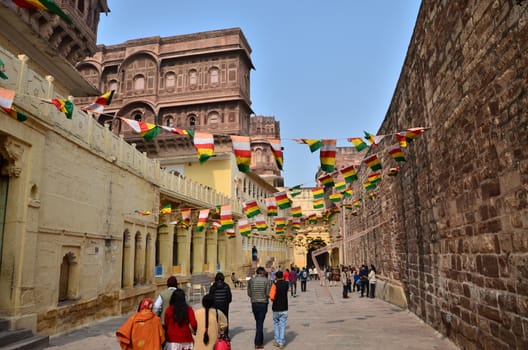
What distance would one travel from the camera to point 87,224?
466 inches

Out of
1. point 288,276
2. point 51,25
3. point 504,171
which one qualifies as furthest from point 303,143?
point 51,25

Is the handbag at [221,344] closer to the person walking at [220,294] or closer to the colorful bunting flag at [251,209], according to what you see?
the person walking at [220,294]

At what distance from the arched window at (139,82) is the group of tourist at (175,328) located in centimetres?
3540

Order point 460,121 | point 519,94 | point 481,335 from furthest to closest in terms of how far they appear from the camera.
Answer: point 460,121 → point 481,335 → point 519,94

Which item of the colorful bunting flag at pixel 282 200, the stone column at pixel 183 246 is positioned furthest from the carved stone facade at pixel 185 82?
the colorful bunting flag at pixel 282 200

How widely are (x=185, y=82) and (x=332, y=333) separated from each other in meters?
31.8

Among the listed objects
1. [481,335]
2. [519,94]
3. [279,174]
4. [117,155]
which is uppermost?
[279,174]

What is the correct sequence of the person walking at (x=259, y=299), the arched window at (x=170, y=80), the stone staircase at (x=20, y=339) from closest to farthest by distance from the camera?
the stone staircase at (x=20, y=339) < the person walking at (x=259, y=299) < the arched window at (x=170, y=80)

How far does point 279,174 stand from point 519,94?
48619 millimetres

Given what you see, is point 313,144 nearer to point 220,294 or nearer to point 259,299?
point 259,299

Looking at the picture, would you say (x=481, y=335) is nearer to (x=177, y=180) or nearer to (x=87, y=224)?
(x=87, y=224)

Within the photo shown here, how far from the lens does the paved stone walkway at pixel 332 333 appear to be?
26.1 ft

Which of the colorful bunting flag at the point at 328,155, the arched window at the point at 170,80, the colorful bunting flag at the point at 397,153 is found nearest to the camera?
the colorful bunting flag at the point at 328,155

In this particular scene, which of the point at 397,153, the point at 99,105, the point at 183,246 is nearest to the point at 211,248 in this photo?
the point at 183,246
